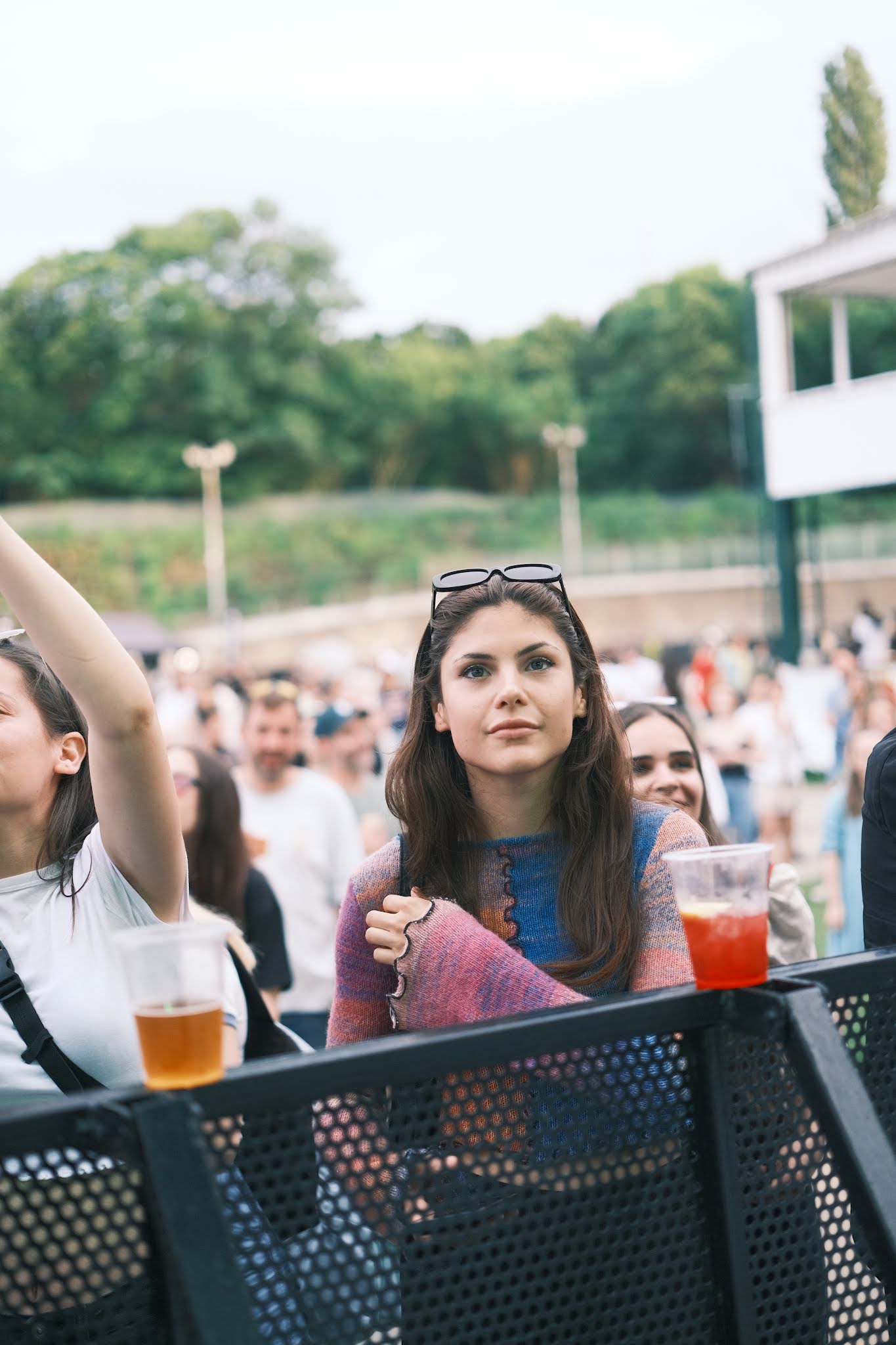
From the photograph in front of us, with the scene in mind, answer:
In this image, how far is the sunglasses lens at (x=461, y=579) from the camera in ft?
7.20

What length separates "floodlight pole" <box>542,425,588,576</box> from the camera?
5816cm

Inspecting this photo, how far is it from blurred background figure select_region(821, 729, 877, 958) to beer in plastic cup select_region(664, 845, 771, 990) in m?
4.50

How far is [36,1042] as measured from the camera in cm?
173

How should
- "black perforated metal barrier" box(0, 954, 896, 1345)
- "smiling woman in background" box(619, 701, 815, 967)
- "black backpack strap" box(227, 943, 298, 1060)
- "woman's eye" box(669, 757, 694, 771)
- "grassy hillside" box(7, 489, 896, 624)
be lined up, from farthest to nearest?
1. "grassy hillside" box(7, 489, 896, 624)
2. "woman's eye" box(669, 757, 694, 771)
3. "smiling woman in background" box(619, 701, 815, 967)
4. "black backpack strap" box(227, 943, 298, 1060)
5. "black perforated metal barrier" box(0, 954, 896, 1345)

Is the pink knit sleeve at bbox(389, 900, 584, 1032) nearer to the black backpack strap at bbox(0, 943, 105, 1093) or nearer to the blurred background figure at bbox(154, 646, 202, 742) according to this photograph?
the black backpack strap at bbox(0, 943, 105, 1093)

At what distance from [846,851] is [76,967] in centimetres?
480

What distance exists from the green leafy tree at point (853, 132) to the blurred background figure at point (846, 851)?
2334mm

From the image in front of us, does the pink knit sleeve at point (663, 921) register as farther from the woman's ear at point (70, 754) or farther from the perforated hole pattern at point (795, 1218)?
the woman's ear at point (70, 754)

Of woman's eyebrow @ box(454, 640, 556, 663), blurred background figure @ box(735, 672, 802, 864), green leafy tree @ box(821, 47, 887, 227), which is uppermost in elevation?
green leafy tree @ box(821, 47, 887, 227)

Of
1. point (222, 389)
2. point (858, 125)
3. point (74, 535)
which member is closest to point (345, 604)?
point (74, 535)

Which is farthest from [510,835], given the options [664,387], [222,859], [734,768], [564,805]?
[664,387]

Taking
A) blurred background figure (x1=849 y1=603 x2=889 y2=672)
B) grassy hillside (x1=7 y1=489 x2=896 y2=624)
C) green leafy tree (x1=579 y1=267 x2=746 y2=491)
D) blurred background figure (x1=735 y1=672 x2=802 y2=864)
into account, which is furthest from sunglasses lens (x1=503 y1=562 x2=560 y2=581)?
green leafy tree (x1=579 y1=267 x2=746 y2=491)

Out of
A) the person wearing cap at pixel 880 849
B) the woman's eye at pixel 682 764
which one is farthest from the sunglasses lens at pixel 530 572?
the woman's eye at pixel 682 764

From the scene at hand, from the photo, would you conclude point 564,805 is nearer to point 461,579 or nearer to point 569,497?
point 461,579
